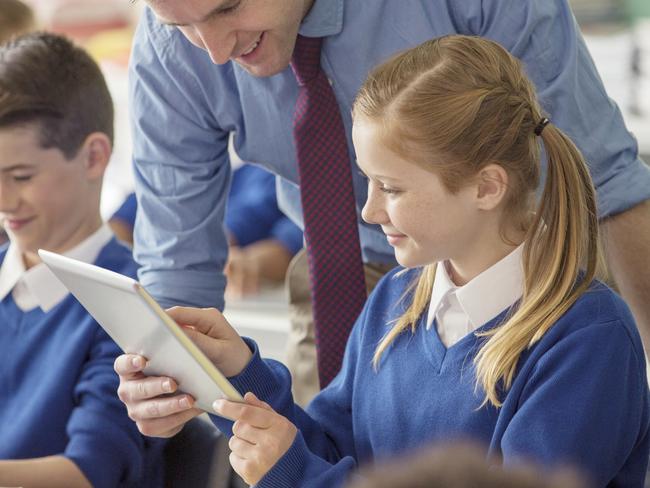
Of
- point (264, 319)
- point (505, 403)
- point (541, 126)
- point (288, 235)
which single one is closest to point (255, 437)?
point (505, 403)

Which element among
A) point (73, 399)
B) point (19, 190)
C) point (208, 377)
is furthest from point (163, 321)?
point (19, 190)

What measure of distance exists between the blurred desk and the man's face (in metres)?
1.22

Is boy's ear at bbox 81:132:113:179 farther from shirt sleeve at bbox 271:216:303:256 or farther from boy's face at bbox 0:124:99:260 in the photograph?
shirt sleeve at bbox 271:216:303:256

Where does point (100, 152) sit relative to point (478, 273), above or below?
above

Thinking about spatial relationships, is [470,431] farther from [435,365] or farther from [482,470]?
[482,470]

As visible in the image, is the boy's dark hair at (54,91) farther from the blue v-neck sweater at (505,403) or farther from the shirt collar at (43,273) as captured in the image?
the blue v-neck sweater at (505,403)

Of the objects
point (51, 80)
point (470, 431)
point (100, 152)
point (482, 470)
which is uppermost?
point (51, 80)

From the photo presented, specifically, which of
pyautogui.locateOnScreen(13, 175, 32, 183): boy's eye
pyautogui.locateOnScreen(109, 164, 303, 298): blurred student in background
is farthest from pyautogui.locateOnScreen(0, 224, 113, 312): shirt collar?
pyautogui.locateOnScreen(109, 164, 303, 298): blurred student in background

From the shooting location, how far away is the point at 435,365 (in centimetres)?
127

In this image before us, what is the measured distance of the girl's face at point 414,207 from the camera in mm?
1221

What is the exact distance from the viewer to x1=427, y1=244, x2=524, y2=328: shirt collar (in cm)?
124

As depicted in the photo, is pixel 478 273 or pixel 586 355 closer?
pixel 586 355

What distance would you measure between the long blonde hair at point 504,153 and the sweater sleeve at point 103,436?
0.54 m

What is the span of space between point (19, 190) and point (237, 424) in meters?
0.72
